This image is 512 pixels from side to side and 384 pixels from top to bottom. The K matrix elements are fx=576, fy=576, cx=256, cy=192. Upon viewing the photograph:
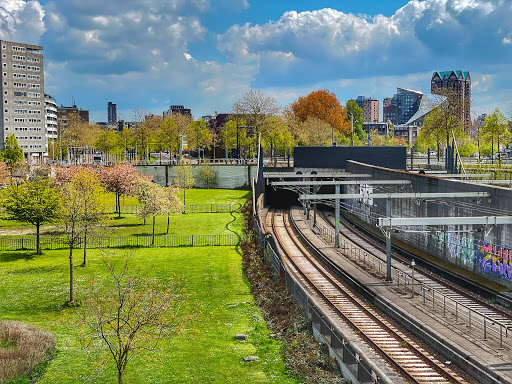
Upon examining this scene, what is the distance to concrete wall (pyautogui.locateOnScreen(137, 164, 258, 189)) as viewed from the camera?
278 feet

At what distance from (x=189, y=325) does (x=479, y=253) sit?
1549 cm

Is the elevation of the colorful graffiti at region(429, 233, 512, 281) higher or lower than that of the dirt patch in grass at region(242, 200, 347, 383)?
higher

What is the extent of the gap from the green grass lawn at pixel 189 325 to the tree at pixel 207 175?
41.9 m

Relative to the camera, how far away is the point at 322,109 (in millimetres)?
121000

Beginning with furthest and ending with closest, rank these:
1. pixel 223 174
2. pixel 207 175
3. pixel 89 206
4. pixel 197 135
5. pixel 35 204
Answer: pixel 197 135, pixel 223 174, pixel 207 175, pixel 35 204, pixel 89 206

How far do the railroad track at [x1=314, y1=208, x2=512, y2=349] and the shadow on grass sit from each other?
23.0 m

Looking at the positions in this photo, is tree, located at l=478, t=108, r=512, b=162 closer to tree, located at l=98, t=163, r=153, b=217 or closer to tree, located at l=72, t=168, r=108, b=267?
tree, located at l=98, t=163, r=153, b=217

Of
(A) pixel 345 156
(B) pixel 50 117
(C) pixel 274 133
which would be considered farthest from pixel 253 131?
(B) pixel 50 117

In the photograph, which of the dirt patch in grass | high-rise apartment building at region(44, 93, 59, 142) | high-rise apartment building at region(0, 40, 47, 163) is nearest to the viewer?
the dirt patch in grass

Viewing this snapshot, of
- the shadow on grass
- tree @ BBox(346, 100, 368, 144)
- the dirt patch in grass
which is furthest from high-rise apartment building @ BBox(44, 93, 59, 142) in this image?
the dirt patch in grass

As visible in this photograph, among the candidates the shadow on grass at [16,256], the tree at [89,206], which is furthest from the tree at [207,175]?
the shadow on grass at [16,256]

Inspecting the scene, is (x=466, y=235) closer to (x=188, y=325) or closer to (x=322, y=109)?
(x=188, y=325)

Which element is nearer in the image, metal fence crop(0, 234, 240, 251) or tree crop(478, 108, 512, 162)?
metal fence crop(0, 234, 240, 251)

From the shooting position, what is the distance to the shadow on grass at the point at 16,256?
39.9 metres
